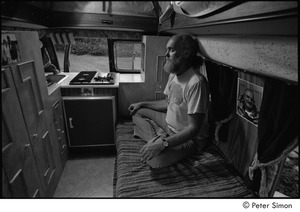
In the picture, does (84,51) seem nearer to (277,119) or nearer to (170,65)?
(170,65)

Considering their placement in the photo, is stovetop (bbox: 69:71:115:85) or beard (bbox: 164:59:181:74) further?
stovetop (bbox: 69:71:115:85)

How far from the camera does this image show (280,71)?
79cm

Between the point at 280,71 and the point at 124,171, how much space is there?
3.44 ft

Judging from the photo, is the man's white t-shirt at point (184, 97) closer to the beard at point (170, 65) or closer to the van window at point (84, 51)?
the beard at point (170, 65)

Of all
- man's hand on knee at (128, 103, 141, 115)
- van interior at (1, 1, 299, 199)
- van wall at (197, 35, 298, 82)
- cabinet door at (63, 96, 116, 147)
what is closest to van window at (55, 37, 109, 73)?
van interior at (1, 1, 299, 199)

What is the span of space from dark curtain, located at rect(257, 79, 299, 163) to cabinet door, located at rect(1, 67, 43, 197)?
1.10m

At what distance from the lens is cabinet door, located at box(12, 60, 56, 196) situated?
2.46 ft

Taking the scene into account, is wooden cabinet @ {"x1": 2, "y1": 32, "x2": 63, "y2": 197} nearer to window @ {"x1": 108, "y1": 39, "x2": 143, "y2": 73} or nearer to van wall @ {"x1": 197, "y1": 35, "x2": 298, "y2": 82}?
window @ {"x1": 108, "y1": 39, "x2": 143, "y2": 73}

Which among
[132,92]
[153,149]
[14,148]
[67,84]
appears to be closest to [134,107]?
[132,92]

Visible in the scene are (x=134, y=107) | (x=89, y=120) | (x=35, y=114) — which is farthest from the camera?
(x=89, y=120)

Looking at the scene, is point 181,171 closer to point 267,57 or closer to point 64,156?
point 267,57

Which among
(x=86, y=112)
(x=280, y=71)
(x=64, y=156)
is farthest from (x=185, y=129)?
(x=64, y=156)

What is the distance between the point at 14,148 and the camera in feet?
2.32

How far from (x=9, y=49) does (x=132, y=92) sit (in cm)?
64
